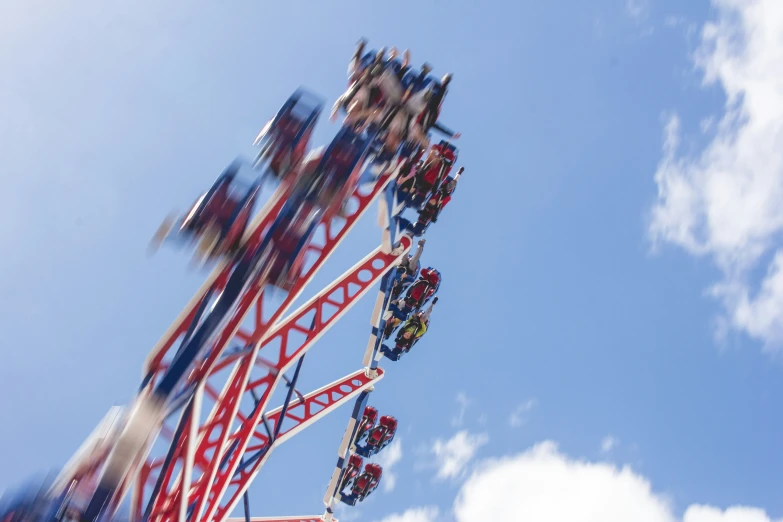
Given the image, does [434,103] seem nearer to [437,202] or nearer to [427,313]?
[437,202]

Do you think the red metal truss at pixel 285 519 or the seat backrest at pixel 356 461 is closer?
the red metal truss at pixel 285 519

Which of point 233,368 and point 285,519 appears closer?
point 233,368

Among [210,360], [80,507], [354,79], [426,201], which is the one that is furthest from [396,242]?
[80,507]

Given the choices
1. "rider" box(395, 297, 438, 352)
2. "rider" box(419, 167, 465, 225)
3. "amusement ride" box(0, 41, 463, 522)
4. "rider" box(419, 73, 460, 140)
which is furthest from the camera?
"rider" box(395, 297, 438, 352)

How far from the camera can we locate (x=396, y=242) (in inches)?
452

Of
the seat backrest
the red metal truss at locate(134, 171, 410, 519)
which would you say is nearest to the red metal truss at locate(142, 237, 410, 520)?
the red metal truss at locate(134, 171, 410, 519)

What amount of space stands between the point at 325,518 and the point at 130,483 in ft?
31.1

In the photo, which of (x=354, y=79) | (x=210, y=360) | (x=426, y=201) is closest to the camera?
(x=210, y=360)

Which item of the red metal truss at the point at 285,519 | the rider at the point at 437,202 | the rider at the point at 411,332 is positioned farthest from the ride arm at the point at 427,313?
the red metal truss at the point at 285,519

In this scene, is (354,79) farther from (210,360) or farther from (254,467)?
(254,467)

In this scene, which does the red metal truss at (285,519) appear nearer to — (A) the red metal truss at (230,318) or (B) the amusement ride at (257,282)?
(B) the amusement ride at (257,282)

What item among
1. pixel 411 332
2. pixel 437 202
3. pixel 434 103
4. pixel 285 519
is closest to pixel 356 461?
pixel 285 519

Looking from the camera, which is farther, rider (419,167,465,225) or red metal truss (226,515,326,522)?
rider (419,167,465,225)

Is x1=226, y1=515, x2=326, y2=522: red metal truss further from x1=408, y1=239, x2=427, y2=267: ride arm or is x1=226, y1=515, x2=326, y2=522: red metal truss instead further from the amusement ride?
x1=408, y1=239, x2=427, y2=267: ride arm
